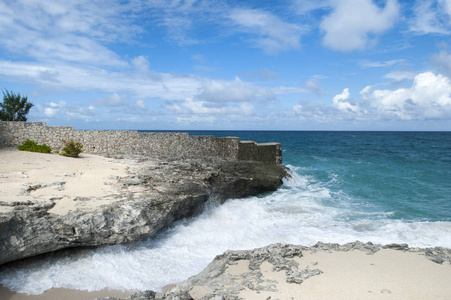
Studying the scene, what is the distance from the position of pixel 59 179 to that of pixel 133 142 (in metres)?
6.52

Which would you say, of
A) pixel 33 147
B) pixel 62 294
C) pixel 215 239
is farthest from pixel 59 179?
pixel 33 147

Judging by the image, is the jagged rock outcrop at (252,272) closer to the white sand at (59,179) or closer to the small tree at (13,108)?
the white sand at (59,179)

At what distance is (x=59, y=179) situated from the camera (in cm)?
1009

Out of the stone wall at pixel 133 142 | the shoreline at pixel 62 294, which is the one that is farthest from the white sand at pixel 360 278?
the stone wall at pixel 133 142

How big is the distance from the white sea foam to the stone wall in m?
4.34

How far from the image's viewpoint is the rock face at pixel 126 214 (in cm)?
667

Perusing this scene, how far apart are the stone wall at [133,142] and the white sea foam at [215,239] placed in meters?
4.34

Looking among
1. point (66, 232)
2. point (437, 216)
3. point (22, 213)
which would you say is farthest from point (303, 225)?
point (22, 213)

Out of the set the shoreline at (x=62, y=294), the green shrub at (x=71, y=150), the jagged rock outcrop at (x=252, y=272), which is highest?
the green shrub at (x=71, y=150)

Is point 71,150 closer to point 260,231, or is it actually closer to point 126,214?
point 126,214

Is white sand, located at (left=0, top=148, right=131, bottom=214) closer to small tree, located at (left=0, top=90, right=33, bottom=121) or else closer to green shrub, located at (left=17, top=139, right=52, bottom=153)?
green shrub, located at (left=17, top=139, right=52, bottom=153)

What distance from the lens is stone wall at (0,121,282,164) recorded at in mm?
15719

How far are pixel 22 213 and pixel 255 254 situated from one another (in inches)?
199

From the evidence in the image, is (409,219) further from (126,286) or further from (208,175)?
(126,286)
